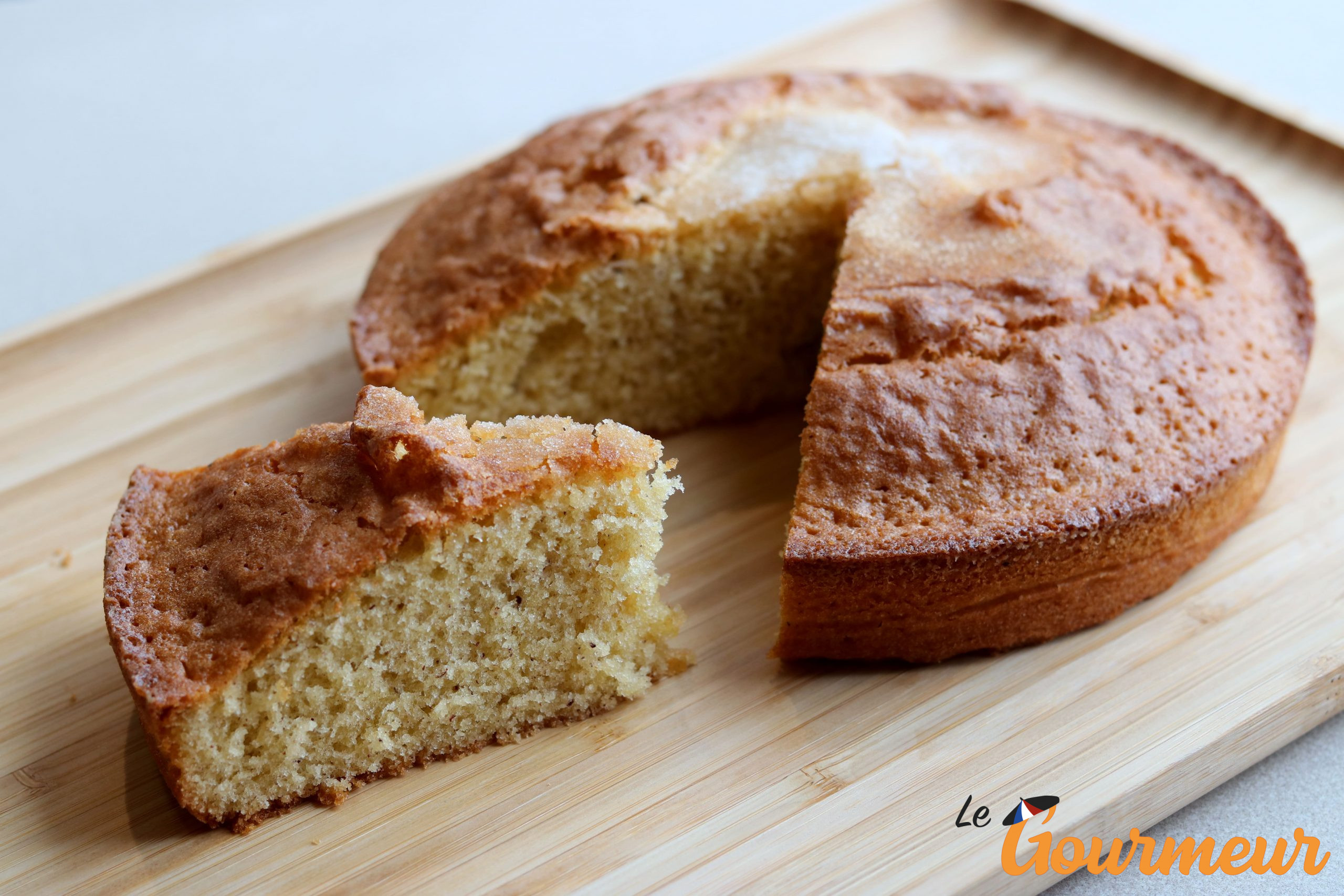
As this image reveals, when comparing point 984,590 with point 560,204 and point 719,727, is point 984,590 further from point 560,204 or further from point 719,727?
point 560,204

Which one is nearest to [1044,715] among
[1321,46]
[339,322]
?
[339,322]

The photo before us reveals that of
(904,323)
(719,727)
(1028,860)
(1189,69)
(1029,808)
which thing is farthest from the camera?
(1189,69)

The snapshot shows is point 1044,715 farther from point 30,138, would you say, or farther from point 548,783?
point 30,138

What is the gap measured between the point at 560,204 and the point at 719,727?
5.95 feet

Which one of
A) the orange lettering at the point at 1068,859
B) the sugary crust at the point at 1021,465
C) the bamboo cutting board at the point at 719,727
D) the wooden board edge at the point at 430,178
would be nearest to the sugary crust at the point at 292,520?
the bamboo cutting board at the point at 719,727

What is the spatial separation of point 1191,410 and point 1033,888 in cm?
148

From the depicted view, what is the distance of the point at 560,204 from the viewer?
4227 millimetres

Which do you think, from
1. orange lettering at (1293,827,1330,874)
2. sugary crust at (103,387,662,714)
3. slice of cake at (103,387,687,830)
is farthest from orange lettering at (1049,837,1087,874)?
sugary crust at (103,387,662,714)

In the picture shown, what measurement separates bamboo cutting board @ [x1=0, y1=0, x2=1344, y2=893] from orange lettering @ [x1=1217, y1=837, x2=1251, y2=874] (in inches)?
6.2

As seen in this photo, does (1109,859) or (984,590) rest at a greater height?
(984,590)

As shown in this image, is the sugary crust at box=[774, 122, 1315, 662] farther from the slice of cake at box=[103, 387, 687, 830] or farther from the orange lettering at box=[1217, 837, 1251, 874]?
the orange lettering at box=[1217, 837, 1251, 874]

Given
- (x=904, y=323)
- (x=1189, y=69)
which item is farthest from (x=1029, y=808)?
(x=1189, y=69)

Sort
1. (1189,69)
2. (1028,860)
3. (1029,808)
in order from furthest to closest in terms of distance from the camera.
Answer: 1. (1189,69)
2. (1029,808)
3. (1028,860)

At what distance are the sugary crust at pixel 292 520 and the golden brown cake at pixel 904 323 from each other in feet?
2.21
